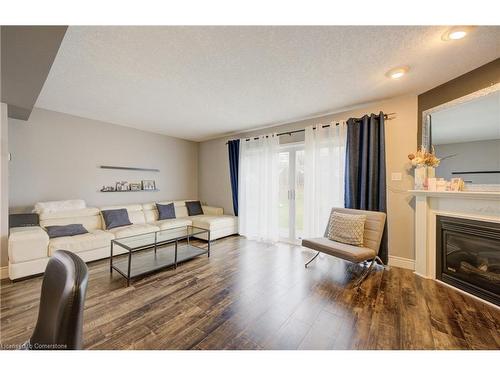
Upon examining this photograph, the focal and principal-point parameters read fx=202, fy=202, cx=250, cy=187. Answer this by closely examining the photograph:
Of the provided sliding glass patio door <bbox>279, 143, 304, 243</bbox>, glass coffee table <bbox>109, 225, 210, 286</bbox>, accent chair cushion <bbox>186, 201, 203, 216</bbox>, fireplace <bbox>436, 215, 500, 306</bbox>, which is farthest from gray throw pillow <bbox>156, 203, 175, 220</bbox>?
fireplace <bbox>436, 215, 500, 306</bbox>

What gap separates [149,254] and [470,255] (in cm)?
408

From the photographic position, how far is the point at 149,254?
312 centimetres

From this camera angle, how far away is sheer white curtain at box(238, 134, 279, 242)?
413 centimetres

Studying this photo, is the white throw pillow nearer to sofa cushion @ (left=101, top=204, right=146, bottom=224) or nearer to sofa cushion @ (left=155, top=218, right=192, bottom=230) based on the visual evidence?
sofa cushion @ (left=101, top=204, right=146, bottom=224)

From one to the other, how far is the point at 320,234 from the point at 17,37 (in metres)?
3.91

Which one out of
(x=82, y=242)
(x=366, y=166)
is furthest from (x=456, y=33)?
(x=82, y=242)

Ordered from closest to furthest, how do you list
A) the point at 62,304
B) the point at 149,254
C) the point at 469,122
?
the point at 62,304
the point at 469,122
the point at 149,254

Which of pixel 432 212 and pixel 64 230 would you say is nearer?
pixel 432 212

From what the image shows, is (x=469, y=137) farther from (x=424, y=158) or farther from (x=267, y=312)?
(x=267, y=312)

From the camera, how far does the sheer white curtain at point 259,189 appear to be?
4.13m

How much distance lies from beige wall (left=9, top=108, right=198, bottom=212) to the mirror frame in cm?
487

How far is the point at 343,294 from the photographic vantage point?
2.17 metres

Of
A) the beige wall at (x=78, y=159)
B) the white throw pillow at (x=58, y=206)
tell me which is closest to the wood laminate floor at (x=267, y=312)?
the white throw pillow at (x=58, y=206)

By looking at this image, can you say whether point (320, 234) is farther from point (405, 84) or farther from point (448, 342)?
point (405, 84)
